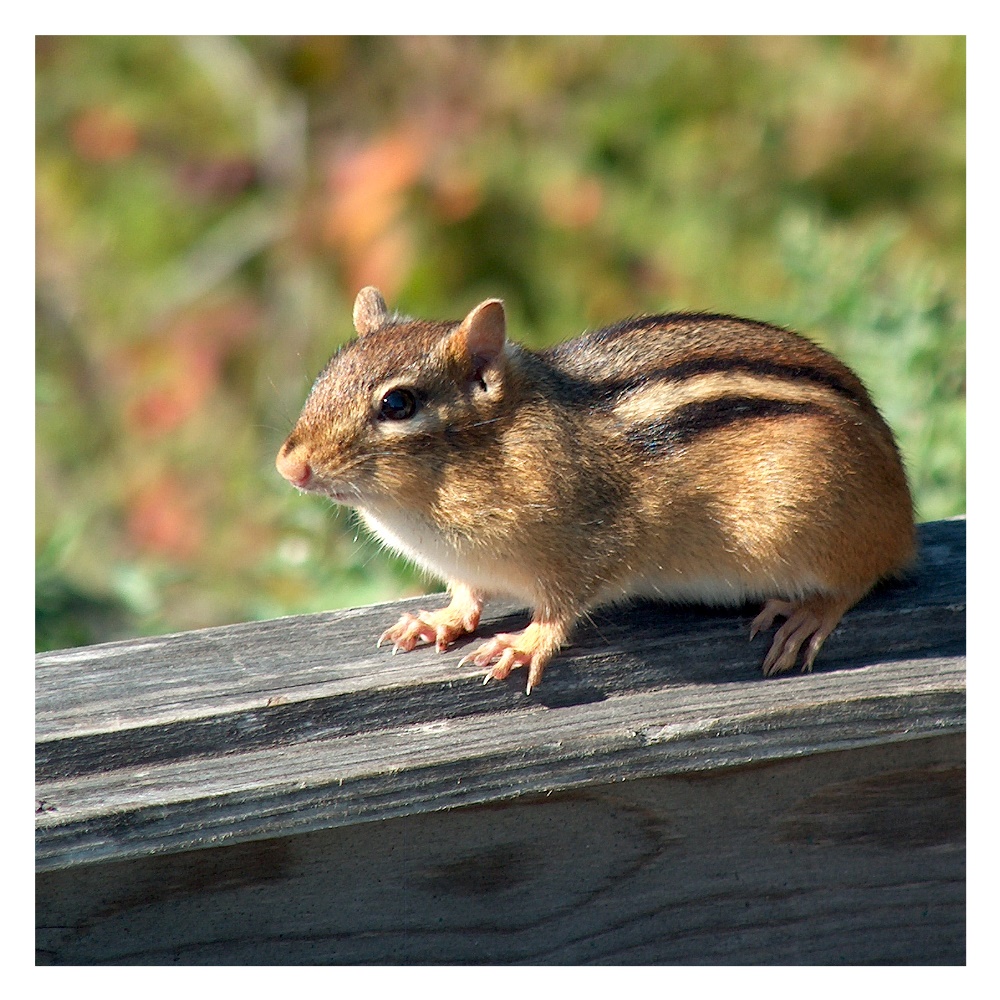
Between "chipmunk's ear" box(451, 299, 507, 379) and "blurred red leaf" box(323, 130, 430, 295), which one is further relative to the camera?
"blurred red leaf" box(323, 130, 430, 295)

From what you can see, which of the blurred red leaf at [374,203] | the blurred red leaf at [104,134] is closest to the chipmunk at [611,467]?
the blurred red leaf at [374,203]

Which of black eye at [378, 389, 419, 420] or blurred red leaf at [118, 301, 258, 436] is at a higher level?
blurred red leaf at [118, 301, 258, 436]

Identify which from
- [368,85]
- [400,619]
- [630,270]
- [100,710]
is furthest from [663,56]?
[100,710]

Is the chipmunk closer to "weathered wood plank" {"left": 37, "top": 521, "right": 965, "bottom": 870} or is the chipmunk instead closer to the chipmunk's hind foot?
the chipmunk's hind foot

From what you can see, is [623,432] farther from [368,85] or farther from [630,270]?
[368,85]

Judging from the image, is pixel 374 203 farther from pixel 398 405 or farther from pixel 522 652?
pixel 522 652

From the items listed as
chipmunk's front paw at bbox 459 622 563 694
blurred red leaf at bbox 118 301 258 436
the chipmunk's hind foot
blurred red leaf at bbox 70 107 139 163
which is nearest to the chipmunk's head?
chipmunk's front paw at bbox 459 622 563 694
